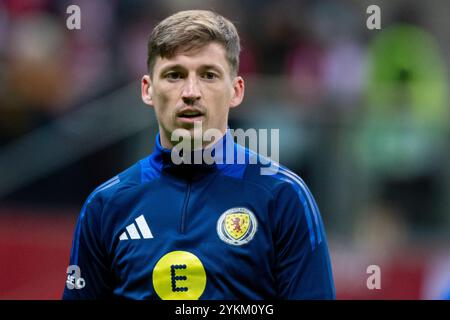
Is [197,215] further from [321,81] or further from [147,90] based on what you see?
[321,81]

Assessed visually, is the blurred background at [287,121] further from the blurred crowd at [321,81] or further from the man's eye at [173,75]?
the man's eye at [173,75]

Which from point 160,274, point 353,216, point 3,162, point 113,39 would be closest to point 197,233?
point 160,274

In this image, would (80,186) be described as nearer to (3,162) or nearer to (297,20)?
(3,162)

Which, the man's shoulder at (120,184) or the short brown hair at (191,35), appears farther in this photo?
the man's shoulder at (120,184)

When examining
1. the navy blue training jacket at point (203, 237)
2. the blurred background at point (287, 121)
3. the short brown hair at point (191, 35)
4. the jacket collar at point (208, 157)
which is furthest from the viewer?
the blurred background at point (287, 121)

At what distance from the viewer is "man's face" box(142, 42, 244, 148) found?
3.75m

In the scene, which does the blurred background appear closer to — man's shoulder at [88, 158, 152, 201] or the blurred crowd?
the blurred crowd

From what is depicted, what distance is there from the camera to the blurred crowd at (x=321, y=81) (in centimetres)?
755

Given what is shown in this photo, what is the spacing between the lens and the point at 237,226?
3.69m

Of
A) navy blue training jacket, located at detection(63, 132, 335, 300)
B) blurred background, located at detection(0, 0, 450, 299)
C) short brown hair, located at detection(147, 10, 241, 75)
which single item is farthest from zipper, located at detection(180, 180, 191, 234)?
blurred background, located at detection(0, 0, 450, 299)

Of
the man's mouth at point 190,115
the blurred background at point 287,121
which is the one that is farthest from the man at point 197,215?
the blurred background at point 287,121

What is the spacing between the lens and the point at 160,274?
145 inches

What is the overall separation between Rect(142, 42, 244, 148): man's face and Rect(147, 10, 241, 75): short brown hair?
0.02m
